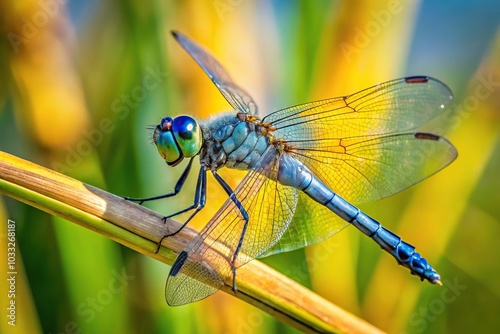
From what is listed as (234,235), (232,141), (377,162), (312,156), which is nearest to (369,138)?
(377,162)

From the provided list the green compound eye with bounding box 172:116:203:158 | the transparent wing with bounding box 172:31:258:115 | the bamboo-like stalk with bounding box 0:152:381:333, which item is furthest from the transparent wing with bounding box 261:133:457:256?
the bamboo-like stalk with bounding box 0:152:381:333

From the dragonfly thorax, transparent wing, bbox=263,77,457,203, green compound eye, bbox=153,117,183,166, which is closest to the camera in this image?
green compound eye, bbox=153,117,183,166

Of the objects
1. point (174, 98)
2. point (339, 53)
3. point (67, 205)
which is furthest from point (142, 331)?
point (339, 53)

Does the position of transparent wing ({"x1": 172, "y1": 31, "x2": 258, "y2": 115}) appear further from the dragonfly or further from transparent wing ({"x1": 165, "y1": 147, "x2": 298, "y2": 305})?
transparent wing ({"x1": 165, "y1": 147, "x2": 298, "y2": 305})

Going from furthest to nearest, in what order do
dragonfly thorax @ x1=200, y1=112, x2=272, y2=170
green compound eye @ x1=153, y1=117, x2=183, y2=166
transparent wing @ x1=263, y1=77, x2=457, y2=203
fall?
transparent wing @ x1=263, y1=77, x2=457, y2=203 → dragonfly thorax @ x1=200, y1=112, x2=272, y2=170 → green compound eye @ x1=153, y1=117, x2=183, y2=166

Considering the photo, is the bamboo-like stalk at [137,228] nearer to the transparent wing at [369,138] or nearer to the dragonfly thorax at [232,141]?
the dragonfly thorax at [232,141]

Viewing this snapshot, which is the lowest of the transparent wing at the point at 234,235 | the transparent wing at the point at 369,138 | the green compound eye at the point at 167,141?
the transparent wing at the point at 234,235

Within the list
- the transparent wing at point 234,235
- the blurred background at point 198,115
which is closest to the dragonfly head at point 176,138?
the transparent wing at point 234,235
